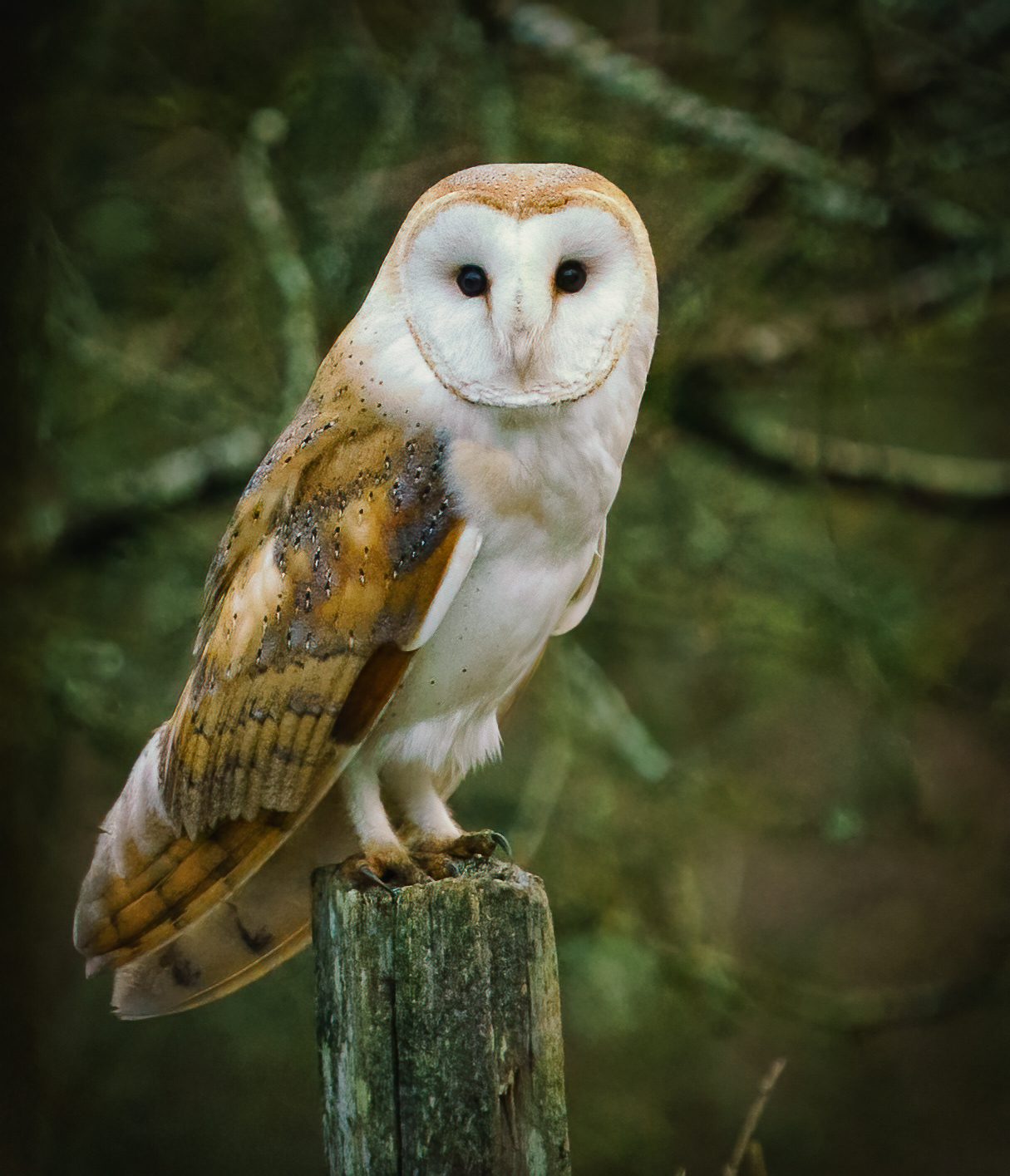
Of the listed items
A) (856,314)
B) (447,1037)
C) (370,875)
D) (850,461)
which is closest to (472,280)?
(370,875)

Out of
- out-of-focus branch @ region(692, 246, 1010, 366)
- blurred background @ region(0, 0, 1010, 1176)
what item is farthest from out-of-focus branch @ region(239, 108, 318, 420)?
out-of-focus branch @ region(692, 246, 1010, 366)

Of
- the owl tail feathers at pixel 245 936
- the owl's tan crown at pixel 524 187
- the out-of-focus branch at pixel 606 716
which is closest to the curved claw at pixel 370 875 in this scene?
the owl tail feathers at pixel 245 936

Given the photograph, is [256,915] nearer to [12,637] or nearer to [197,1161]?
[12,637]

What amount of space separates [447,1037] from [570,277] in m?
1.06

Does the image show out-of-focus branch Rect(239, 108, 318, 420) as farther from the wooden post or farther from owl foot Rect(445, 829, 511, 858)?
the wooden post

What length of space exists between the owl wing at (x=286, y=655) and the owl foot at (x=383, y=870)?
0.39 feet

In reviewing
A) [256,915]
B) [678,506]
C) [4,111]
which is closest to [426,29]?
[4,111]

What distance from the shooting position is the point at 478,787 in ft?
13.1

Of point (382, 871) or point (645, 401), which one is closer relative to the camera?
point (382, 871)

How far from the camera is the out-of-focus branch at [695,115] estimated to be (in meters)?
3.75

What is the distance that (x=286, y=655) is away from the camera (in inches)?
87.0

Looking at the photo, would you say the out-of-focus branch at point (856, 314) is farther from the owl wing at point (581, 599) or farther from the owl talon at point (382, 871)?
the owl talon at point (382, 871)

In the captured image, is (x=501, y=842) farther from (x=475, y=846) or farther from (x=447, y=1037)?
(x=447, y=1037)

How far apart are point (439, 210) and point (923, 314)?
2.47m
